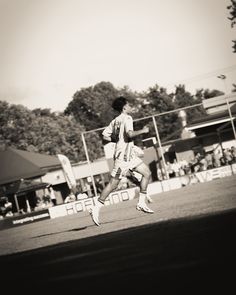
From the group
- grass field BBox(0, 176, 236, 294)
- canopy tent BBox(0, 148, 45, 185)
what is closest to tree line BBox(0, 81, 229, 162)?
canopy tent BBox(0, 148, 45, 185)

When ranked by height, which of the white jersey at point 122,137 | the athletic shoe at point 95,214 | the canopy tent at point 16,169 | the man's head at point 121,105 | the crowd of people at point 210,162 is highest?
the canopy tent at point 16,169

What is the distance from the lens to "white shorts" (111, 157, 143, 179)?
991cm

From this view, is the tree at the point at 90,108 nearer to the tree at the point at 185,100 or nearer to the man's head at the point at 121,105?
the tree at the point at 185,100

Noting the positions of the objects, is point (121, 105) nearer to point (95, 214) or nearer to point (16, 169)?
point (95, 214)

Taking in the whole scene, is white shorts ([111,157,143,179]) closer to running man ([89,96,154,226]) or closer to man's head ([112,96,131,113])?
running man ([89,96,154,226])

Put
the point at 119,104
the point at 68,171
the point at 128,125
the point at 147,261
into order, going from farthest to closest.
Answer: the point at 68,171 → the point at 119,104 → the point at 128,125 → the point at 147,261

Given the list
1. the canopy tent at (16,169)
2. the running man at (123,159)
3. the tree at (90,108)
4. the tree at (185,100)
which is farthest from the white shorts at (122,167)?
the tree at (90,108)

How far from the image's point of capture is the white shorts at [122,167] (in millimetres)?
9914

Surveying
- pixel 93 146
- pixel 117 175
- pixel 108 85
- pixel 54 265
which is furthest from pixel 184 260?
pixel 108 85

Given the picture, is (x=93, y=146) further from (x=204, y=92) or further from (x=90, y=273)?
(x=90, y=273)

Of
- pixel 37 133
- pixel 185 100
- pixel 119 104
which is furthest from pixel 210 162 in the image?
pixel 185 100

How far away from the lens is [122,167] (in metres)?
9.95

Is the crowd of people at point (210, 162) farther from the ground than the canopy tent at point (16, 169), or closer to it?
closer to it

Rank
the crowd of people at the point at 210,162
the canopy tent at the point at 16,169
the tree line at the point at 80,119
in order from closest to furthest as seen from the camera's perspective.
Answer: the crowd of people at the point at 210,162, the canopy tent at the point at 16,169, the tree line at the point at 80,119
